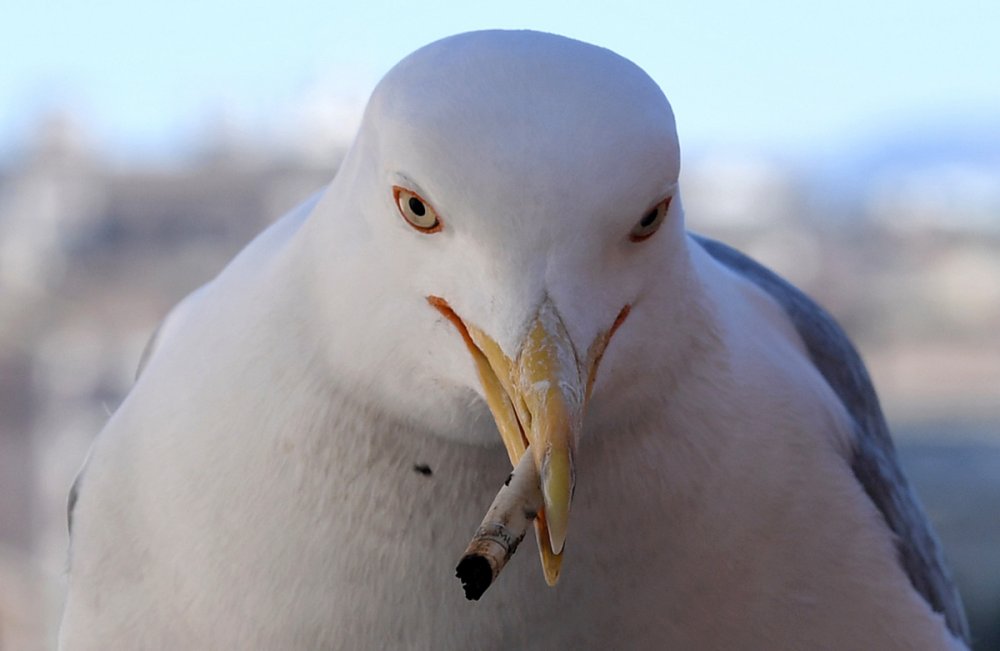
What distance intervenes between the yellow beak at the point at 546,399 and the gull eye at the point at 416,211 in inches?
4.0

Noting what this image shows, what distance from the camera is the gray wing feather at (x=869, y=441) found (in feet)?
6.90

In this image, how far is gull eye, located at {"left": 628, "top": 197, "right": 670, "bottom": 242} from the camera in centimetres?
146

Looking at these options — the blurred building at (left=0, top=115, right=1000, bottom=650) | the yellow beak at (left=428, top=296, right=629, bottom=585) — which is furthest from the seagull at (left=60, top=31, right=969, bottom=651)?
the blurred building at (left=0, top=115, right=1000, bottom=650)

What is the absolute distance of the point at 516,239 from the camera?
54.6 inches

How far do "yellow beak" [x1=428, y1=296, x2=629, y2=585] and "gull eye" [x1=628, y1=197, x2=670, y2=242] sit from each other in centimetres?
10

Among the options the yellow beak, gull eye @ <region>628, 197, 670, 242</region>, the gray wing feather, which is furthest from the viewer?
the gray wing feather

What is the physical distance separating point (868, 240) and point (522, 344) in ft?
76.2

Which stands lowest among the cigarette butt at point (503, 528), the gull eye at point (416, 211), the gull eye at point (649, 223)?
the cigarette butt at point (503, 528)

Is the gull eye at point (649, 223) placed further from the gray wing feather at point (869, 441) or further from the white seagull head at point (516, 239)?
the gray wing feather at point (869, 441)

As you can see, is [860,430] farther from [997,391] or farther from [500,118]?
[997,391]

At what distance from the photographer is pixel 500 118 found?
4.59 feet

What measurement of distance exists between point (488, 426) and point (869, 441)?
88 centimetres

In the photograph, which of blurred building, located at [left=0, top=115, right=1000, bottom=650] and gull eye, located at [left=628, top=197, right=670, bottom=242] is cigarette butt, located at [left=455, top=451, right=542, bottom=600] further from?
blurred building, located at [left=0, top=115, right=1000, bottom=650]

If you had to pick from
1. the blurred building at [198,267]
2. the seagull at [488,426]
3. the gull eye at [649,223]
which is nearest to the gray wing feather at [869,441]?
the seagull at [488,426]
